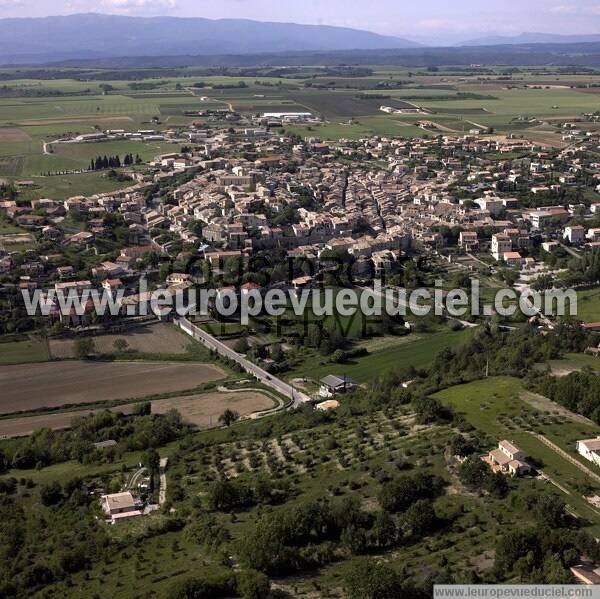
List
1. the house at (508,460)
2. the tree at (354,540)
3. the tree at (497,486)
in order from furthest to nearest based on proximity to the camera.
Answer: the house at (508,460)
the tree at (497,486)
the tree at (354,540)

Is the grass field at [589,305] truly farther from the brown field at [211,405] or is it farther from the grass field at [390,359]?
the brown field at [211,405]

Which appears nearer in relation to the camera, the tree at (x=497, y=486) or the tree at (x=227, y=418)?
the tree at (x=497, y=486)

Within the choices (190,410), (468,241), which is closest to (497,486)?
(190,410)

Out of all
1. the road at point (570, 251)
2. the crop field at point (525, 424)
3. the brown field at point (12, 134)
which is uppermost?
the brown field at point (12, 134)

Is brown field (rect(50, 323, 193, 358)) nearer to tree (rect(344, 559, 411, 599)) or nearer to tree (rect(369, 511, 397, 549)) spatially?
tree (rect(369, 511, 397, 549))

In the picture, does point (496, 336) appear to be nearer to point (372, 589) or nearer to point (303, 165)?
point (372, 589)

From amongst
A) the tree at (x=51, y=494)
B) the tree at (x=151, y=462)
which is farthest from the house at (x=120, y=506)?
A: the tree at (x=151, y=462)

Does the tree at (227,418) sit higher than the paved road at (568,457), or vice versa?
A: the paved road at (568,457)
